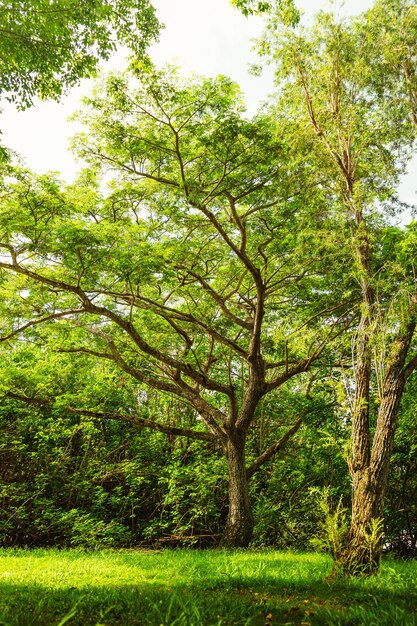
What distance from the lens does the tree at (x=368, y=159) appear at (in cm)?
564

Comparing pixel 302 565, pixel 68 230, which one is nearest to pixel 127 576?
pixel 302 565

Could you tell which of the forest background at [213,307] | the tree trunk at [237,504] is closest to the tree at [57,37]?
the forest background at [213,307]

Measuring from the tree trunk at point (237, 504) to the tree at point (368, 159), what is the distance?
358 cm

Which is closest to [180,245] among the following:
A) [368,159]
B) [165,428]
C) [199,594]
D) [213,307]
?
[213,307]

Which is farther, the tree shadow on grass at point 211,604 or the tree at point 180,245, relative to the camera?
the tree at point 180,245

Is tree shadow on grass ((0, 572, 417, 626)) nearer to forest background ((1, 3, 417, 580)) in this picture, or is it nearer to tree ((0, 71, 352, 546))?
forest background ((1, 3, 417, 580))

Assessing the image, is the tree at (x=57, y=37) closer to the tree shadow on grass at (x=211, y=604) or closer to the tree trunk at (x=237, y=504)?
the tree shadow on grass at (x=211, y=604)

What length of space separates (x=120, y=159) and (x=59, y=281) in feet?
8.40

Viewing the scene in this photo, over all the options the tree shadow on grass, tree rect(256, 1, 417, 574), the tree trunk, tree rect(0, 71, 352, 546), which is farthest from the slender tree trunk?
the tree trunk

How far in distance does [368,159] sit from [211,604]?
7.04m

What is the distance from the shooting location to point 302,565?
6238 mm

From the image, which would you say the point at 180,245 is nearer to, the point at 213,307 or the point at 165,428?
the point at 213,307

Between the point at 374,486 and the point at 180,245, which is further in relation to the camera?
the point at 180,245

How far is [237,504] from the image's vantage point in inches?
371
